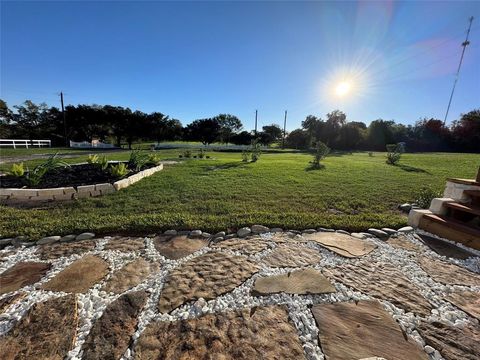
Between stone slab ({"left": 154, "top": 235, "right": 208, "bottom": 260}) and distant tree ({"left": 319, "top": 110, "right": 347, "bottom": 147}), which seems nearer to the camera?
stone slab ({"left": 154, "top": 235, "right": 208, "bottom": 260})

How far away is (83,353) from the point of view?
1269 millimetres

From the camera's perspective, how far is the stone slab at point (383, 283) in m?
1.69

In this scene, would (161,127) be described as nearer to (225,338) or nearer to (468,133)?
(225,338)

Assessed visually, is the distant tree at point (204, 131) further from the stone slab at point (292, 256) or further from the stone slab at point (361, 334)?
the stone slab at point (361, 334)

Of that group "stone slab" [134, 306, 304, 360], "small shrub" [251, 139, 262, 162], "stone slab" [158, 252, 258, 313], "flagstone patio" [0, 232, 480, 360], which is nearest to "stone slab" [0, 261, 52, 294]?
"flagstone patio" [0, 232, 480, 360]

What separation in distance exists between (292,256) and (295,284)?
453 millimetres

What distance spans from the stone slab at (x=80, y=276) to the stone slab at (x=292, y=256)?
161cm

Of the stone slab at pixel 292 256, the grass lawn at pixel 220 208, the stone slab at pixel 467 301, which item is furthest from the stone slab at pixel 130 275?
the stone slab at pixel 467 301

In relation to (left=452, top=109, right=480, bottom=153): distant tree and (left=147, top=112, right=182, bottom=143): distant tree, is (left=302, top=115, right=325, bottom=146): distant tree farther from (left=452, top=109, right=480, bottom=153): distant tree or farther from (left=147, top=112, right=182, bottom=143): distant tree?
(left=147, top=112, right=182, bottom=143): distant tree

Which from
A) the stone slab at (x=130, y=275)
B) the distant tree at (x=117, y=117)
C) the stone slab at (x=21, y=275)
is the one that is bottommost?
the stone slab at (x=21, y=275)

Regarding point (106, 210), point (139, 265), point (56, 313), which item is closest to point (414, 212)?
point (139, 265)

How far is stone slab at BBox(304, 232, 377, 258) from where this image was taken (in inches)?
96.3

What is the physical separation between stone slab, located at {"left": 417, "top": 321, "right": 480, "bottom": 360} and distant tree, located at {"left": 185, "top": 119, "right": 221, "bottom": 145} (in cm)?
3694

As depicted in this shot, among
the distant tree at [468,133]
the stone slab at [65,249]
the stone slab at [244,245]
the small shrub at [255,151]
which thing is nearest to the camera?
the stone slab at [65,249]
